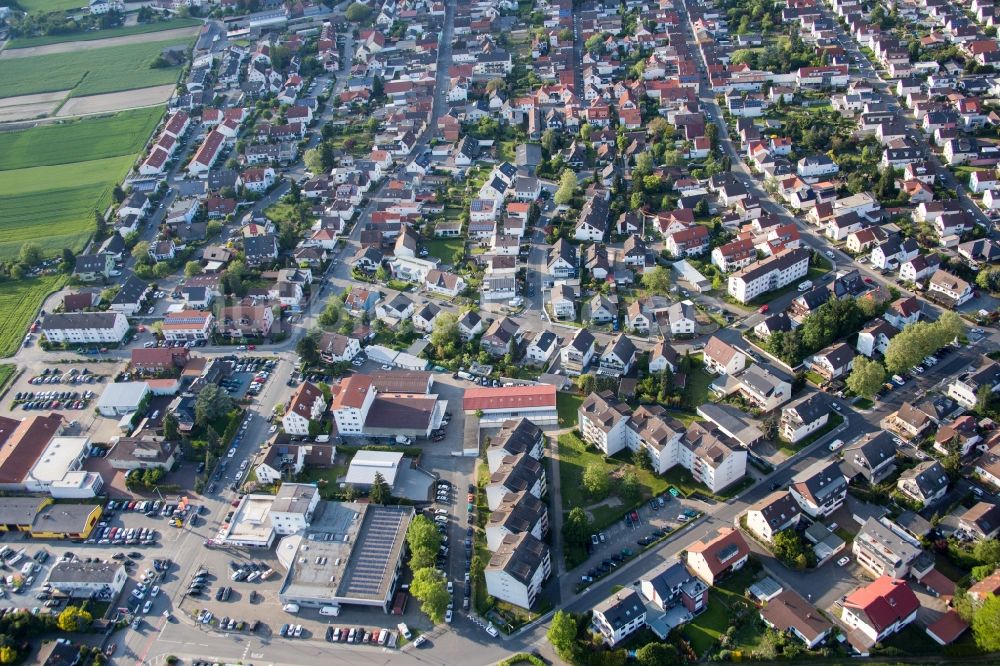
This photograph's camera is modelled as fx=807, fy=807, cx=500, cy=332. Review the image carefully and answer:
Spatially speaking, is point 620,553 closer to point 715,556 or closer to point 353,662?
point 715,556

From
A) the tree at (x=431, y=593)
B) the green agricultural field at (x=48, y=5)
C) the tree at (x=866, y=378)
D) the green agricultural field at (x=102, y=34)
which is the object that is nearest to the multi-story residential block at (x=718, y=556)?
the tree at (x=431, y=593)

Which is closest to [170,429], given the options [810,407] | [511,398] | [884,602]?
[511,398]

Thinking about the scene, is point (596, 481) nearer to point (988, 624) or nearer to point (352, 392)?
point (352, 392)

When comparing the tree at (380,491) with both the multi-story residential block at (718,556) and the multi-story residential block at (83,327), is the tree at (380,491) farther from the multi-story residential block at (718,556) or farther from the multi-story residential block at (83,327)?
the multi-story residential block at (83,327)

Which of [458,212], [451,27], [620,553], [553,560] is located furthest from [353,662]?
[451,27]

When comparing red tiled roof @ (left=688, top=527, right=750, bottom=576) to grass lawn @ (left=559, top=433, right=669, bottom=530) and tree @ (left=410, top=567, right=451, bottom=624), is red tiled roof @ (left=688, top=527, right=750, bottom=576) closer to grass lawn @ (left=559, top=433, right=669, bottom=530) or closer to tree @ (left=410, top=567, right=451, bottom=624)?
grass lawn @ (left=559, top=433, right=669, bottom=530)

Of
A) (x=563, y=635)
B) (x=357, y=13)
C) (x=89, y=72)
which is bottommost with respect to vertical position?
(x=563, y=635)
